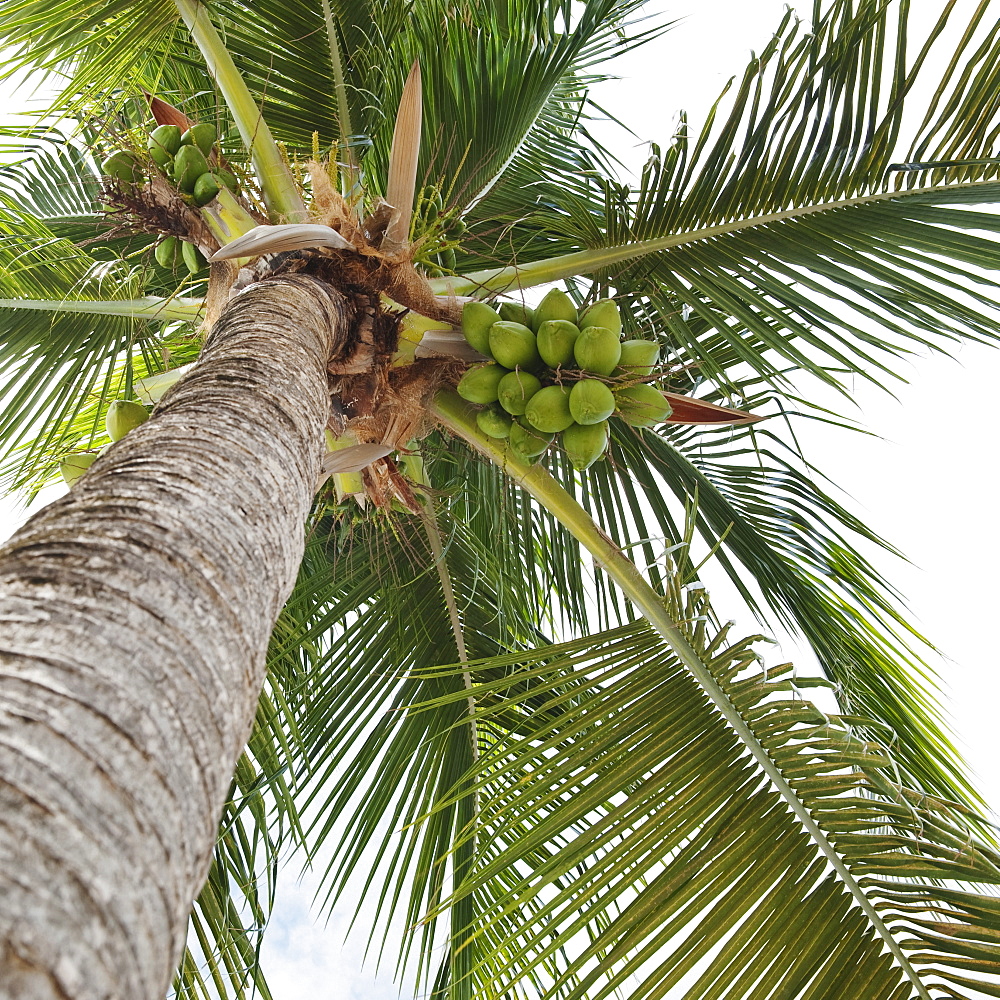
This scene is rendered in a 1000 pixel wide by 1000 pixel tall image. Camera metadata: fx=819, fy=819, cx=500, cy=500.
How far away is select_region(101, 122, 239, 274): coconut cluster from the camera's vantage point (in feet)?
6.70

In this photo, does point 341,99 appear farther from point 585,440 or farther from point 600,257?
point 585,440

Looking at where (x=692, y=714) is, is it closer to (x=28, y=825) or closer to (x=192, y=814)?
Answer: (x=192, y=814)

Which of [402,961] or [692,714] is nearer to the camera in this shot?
[692,714]

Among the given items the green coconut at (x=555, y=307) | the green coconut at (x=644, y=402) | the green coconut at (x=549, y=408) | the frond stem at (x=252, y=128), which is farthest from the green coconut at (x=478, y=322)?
the frond stem at (x=252, y=128)

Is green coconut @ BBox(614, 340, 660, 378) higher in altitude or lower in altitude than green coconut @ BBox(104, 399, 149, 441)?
lower

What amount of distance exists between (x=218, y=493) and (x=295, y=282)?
0.90 meters

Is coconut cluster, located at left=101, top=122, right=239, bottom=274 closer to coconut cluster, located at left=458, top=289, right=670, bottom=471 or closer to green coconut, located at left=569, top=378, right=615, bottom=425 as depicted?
coconut cluster, located at left=458, top=289, right=670, bottom=471

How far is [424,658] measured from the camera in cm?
285

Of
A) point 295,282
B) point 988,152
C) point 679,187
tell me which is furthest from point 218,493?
point 988,152

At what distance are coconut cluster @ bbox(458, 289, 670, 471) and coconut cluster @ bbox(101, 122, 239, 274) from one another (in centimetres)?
74

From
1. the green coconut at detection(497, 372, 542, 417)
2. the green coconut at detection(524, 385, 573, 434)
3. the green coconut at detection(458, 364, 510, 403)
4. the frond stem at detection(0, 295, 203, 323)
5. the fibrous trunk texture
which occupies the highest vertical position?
the frond stem at detection(0, 295, 203, 323)

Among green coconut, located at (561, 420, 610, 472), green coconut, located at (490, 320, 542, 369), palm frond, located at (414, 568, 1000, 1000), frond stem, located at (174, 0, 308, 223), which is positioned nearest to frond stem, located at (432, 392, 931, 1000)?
palm frond, located at (414, 568, 1000, 1000)

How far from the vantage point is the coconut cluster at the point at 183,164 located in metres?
2.04

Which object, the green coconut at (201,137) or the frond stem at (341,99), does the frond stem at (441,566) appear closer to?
the frond stem at (341,99)
